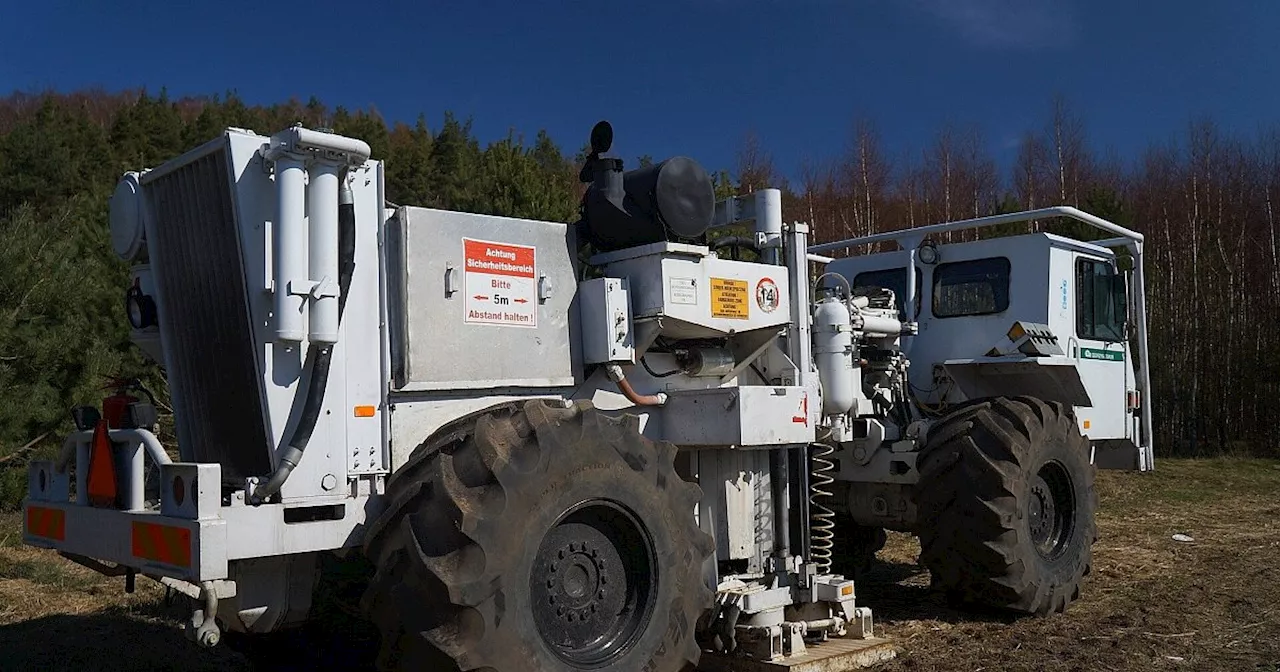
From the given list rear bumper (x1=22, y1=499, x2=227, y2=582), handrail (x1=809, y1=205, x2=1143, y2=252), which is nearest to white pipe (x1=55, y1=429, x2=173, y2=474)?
rear bumper (x1=22, y1=499, x2=227, y2=582)

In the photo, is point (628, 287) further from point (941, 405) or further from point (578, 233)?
point (941, 405)

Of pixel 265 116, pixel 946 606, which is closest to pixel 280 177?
pixel 946 606

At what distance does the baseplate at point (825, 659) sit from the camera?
523cm

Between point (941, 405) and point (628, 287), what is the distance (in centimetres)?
377

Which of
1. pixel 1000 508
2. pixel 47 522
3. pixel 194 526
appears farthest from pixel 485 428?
pixel 1000 508

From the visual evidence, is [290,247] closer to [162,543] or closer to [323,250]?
[323,250]

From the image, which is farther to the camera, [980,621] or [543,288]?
[980,621]

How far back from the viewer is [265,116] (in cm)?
4191

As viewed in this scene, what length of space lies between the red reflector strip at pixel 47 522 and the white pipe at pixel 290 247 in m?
1.46

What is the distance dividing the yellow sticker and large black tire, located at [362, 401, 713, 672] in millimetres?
1025

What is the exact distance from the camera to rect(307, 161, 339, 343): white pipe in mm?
3914

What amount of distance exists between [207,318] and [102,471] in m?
0.74

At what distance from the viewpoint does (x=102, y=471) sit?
4.23m

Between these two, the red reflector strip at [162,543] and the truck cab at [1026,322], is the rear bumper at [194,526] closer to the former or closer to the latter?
the red reflector strip at [162,543]
